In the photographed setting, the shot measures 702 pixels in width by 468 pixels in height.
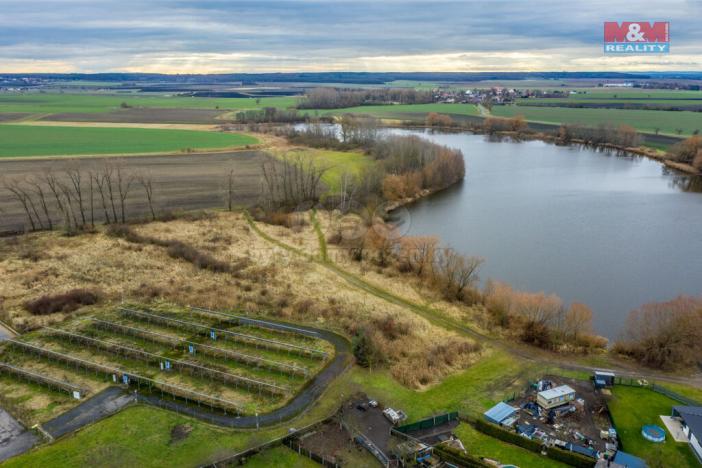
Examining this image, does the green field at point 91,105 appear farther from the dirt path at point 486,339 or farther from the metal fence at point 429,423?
the metal fence at point 429,423

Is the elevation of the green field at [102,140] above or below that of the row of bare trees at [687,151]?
above

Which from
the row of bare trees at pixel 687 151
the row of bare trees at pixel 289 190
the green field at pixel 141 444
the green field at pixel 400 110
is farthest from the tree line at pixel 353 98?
the green field at pixel 141 444

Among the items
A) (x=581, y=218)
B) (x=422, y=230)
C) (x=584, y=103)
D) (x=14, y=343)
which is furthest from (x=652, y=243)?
(x=584, y=103)

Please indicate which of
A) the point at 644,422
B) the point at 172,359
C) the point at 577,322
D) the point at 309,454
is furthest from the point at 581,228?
the point at 172,359

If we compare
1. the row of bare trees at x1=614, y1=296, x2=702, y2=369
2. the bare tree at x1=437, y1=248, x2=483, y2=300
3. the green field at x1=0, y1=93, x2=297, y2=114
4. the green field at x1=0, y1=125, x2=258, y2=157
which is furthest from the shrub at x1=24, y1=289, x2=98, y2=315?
the green field at x1=0, y1=93, x2=297, y2=114

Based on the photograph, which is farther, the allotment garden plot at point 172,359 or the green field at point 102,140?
the green field at point 102,140

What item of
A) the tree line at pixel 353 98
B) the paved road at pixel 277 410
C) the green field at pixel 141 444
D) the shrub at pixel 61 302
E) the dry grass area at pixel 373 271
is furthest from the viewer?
the tree line at pixel 353 98

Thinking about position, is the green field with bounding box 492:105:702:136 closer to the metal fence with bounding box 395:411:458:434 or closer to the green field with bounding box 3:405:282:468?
the metal fence with bounding box 395:411:458:434
